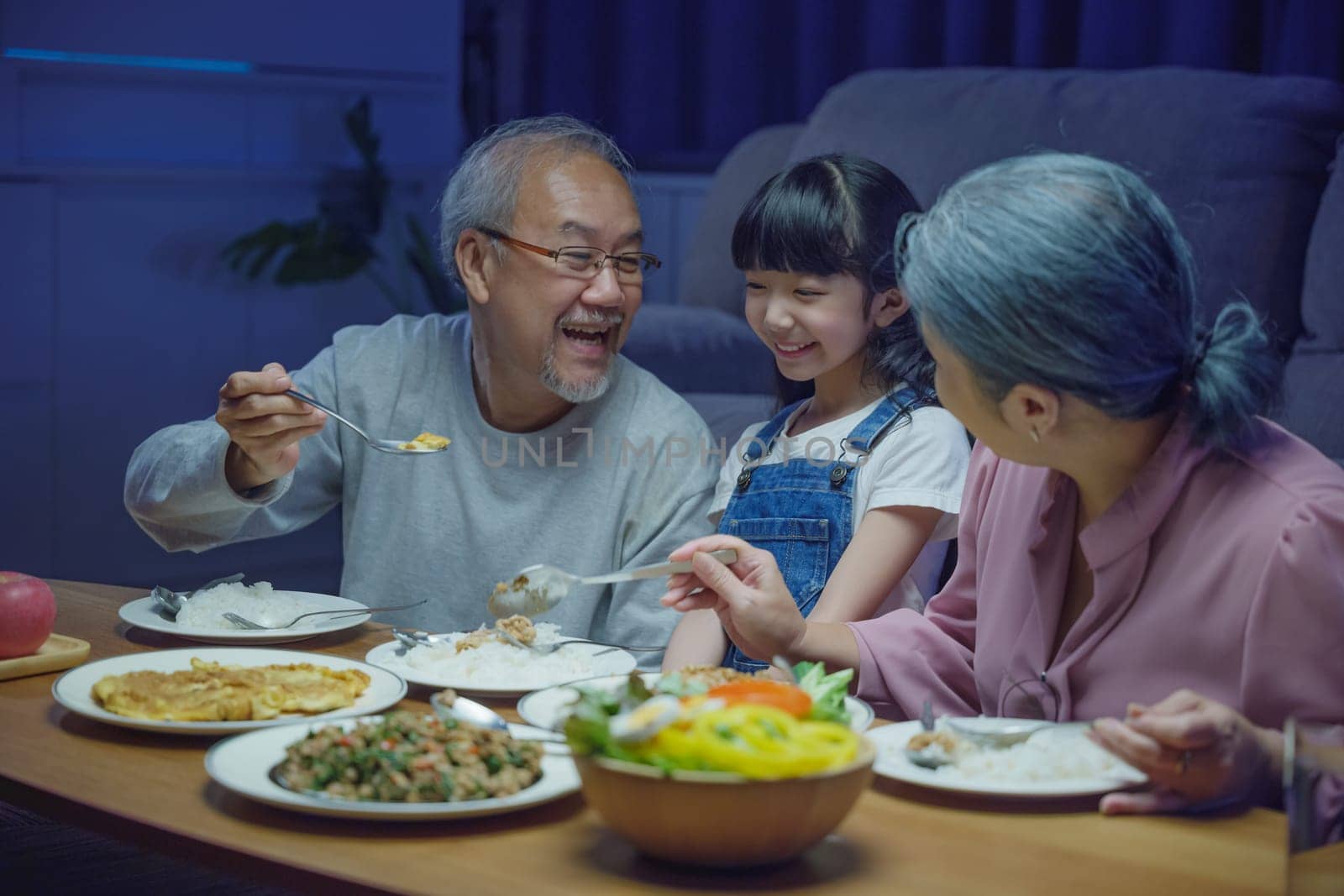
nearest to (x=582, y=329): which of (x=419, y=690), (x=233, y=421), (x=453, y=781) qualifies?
(x=233, y=421)

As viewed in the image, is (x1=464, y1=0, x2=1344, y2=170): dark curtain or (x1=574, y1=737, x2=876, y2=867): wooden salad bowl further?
(x1=464, y1=0, x2=1344, y2=170): dark curtain

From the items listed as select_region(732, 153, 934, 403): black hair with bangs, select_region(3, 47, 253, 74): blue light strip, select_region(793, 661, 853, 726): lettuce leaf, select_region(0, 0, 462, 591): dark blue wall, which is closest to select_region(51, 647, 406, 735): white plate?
select_region(793, 661, 853, 726): lettuce leaf

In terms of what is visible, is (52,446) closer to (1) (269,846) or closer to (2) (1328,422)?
(2) (1328,422)

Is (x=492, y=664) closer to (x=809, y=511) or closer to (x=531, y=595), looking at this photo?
(x=531, y=595)

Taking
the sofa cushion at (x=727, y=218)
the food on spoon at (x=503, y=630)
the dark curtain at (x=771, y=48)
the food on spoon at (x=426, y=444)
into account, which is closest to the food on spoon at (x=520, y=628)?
the food on spoon at (x=503, y=630)

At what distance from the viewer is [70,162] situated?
431cm

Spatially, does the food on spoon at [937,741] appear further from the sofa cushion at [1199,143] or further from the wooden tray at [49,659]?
the sofa cushion at [1199,143]

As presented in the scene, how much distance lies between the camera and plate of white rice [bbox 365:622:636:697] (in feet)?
4.61

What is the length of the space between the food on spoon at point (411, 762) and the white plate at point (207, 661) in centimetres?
13

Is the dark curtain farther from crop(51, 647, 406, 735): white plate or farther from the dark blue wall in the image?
crop(51, 647, 406, 735): white plate

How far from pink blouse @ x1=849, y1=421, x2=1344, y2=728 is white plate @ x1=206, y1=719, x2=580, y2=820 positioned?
47 centimetres

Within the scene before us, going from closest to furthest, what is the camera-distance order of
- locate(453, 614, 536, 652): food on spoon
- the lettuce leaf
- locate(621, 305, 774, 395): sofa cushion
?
the lettuce leaf, locate(453, 614, 536, 652): food on spoon, locate(621, 305, 774, 395): sofa cushion

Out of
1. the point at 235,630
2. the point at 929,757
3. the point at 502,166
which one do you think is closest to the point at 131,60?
the point at 502,166

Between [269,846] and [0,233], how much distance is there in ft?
12.0
